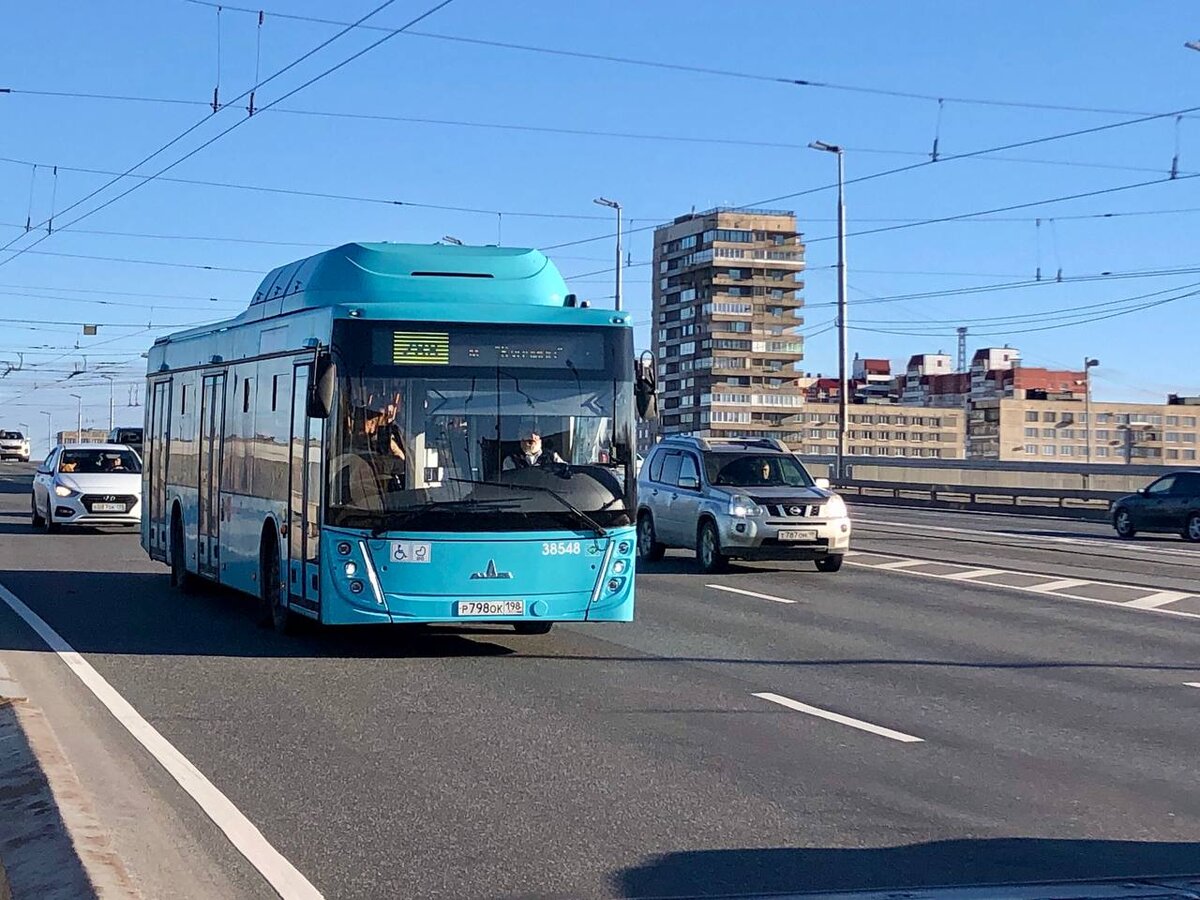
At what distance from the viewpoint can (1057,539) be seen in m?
28.8

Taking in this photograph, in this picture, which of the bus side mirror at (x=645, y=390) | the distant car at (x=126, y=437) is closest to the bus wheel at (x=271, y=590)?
the bus side mirror at (x=645, y=390)

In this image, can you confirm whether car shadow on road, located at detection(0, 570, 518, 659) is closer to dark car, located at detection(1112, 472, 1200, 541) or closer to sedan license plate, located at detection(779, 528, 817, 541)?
sedan license plate, located at detection(779, 528, 817, 541)

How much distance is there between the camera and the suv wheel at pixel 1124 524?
1248 inches

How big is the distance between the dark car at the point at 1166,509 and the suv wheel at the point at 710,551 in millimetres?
13438

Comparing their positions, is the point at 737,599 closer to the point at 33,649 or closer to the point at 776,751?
the point at 33,649

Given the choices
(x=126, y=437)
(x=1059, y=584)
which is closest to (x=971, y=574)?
(x=1059, y=584)

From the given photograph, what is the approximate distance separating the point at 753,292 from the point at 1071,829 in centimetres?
7334

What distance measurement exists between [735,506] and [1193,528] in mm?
14629

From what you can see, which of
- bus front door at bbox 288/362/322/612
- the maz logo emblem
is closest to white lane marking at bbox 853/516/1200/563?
the maz logo emblem

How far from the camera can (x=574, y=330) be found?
1270cm

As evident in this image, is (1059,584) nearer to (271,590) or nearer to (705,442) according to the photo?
(705,442)

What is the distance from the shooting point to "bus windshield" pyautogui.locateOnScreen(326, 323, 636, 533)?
12.2m

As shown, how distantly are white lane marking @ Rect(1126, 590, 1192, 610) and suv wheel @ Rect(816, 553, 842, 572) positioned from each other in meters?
4.04

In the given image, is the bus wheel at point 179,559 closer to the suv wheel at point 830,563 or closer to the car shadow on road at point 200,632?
A: the car shadow on road at point 200,632
